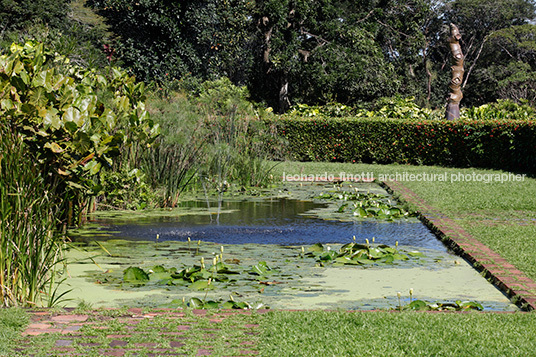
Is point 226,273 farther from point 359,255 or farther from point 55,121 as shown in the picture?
point 55,121

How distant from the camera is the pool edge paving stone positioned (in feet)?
16.6

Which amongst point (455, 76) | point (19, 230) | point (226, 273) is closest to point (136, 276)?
point (226, 273)

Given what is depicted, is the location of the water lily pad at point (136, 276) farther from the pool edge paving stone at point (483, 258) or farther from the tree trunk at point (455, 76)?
the tree trunk at point (455, 76)

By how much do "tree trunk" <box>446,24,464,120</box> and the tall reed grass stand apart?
18549 millimetres

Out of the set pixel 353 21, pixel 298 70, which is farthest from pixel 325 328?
pixel 353 21

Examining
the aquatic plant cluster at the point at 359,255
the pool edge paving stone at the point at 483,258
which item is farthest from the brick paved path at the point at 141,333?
the pool edge paving stone at the point at 483,258

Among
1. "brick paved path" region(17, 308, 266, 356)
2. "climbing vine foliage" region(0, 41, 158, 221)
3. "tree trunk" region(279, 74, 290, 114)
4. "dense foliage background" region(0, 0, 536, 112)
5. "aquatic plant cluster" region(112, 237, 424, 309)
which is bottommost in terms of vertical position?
"brick paved path" region(17, 308, 266, 356)

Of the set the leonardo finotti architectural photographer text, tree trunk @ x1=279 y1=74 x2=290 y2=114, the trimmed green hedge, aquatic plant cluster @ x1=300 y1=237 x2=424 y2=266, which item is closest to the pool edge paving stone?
aquatic plant cluster @ x1=300 y1=237 x2=424 y2=266

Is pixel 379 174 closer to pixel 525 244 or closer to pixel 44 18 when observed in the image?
pixel 525 244

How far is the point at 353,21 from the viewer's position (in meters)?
28.3

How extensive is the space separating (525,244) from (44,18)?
26694mm

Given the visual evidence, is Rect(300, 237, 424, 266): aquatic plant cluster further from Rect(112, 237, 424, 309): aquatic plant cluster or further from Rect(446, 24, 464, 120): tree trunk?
Rect(446, 24, 464, 120): tree trunk

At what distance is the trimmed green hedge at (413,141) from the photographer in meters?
17.1

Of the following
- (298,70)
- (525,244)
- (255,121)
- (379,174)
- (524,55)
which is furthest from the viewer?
(524,55)
